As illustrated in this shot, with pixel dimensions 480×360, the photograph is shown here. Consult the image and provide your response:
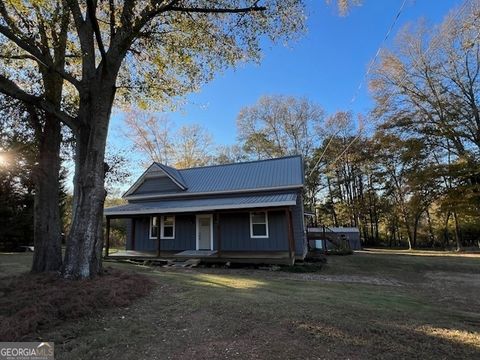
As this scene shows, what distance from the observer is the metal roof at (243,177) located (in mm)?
17047

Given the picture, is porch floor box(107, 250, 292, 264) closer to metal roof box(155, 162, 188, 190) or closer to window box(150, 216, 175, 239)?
window box(150, 216, 175, 239)

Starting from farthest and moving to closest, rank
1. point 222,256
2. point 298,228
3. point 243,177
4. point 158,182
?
1. point 158,182
2. point 243,177
3. point 298,228
4. point 222,256

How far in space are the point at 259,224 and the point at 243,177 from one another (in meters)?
3.38

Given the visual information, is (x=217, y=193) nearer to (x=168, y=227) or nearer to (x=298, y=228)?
(x=168, y=227)

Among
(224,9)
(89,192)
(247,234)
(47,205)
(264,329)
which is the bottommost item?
(264,329)

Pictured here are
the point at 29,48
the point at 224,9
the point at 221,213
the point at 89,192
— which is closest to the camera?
the point at 89,192

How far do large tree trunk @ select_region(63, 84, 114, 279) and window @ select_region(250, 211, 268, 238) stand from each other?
9708mm

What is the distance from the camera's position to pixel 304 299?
6.68m

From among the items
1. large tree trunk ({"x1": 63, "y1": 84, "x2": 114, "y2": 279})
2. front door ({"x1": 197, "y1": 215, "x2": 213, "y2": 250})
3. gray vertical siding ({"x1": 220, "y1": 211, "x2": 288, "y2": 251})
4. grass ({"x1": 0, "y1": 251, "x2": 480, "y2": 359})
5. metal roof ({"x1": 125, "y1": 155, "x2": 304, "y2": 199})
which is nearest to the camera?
grass ({"x1": 0, "y1": 251, "x2": 480, "y2": 359})

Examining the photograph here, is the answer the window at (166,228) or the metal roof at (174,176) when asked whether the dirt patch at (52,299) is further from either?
the metal roof at (174,176)

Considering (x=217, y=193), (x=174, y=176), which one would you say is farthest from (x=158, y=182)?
(x=217, y=193)

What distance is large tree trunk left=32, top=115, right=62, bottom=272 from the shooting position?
7.69m

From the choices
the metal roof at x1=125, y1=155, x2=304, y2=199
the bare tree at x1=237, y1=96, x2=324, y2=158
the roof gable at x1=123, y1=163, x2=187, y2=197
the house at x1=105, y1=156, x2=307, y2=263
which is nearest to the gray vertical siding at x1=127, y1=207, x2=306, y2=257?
→ the house at x1=105, y1=156, x2=307, y2=263

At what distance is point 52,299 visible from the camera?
5102mm
